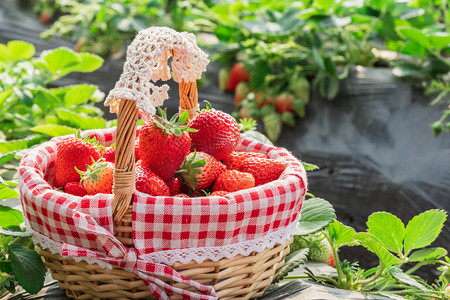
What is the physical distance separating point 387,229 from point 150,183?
16.0 inches

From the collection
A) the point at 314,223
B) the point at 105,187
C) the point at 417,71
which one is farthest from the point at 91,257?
the point at 417,71

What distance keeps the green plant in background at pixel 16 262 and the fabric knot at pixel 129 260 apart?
0.19 meters

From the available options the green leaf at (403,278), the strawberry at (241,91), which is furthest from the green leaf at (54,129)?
the strawberry at (241,91)

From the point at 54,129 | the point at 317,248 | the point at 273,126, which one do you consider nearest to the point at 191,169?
the point at 317,248

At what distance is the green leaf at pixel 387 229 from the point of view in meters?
0.87

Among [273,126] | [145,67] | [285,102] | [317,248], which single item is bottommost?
[273,126]

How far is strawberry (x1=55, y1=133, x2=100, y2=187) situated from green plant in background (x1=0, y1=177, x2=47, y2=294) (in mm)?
97

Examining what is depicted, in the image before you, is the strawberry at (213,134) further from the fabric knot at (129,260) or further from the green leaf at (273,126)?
the green leaf at (273,126)

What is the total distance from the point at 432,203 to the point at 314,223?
1.01 m

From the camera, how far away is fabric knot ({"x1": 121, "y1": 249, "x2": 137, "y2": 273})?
72 cm

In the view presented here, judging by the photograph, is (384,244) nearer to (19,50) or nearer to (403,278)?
(403,278)

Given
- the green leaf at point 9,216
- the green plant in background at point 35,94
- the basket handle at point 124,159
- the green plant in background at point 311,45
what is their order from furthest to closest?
1. the green plant in background at point 311,45
2. the green plant in background at point 35,94
3. the green leaf at point 9,216
4. the basket handle at point 124,159

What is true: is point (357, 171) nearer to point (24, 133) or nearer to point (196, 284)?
point (24, 133)

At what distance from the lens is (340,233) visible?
A: 92 centimetres
